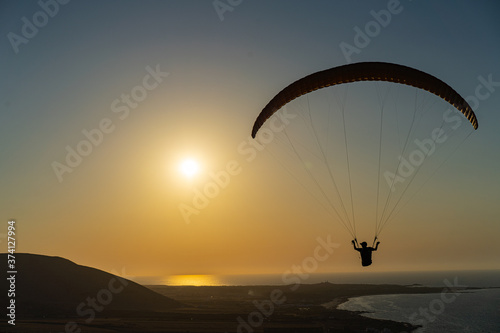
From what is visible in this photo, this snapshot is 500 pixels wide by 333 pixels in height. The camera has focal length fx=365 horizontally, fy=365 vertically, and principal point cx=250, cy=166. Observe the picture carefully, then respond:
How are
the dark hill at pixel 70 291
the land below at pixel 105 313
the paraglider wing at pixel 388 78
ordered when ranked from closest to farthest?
the paraglider wing at pixel 388 78 < the land below at pixel 105 313 < the dark hill at pixel 70 291

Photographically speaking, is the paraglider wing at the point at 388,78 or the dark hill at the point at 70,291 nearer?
the paraglider wing at the point at 388,78

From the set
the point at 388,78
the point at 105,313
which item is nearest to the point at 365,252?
the point at 388,78

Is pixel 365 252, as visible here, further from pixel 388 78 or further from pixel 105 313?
pixel 105 313

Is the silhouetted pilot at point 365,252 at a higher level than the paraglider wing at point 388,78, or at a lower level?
lower

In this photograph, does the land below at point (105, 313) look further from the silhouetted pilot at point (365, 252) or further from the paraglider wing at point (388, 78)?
the paraglider wing at point (388, 78)

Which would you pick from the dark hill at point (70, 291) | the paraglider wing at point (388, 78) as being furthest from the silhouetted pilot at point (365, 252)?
the dark hill at point (70, 291)

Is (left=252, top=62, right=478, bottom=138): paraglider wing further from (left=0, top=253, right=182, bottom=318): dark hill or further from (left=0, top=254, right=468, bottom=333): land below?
(left=0, top=253, right=182, bottom=318): dark hill

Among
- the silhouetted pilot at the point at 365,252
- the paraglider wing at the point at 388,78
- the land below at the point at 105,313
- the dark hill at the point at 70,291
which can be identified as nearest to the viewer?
the silhouetted pilot at the point at 365,252

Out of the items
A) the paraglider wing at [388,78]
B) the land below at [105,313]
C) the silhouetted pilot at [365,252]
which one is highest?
the paraglider wing at [388,78]
